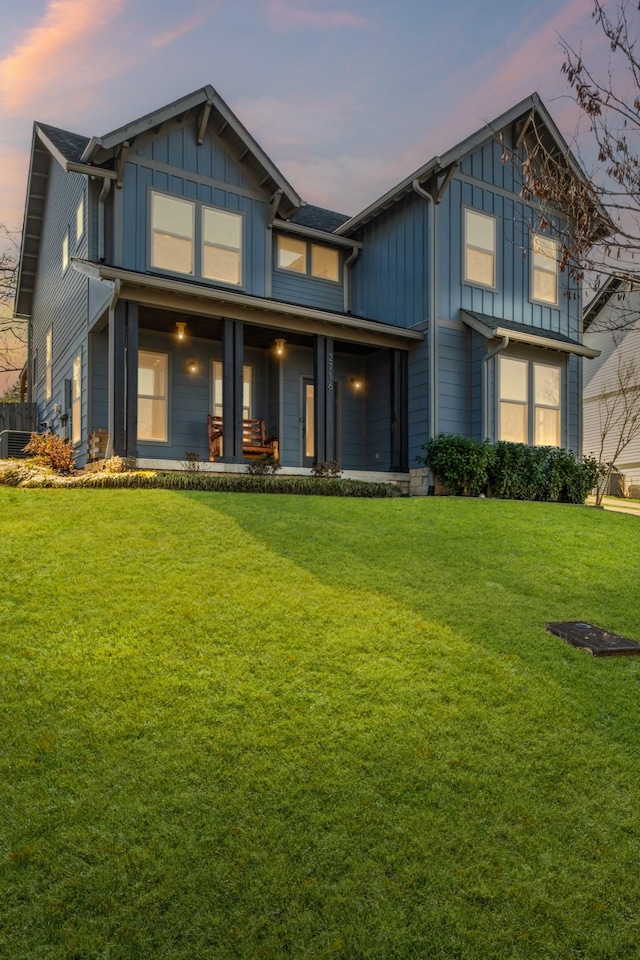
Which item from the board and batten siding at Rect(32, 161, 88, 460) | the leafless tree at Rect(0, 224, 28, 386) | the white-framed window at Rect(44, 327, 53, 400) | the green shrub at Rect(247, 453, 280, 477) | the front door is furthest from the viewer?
the leafless tree at Rect(0, 224, 28, 386)

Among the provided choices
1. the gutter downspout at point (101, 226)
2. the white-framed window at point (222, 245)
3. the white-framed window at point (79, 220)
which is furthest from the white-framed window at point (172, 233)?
the white-framed window at point (79, 220)

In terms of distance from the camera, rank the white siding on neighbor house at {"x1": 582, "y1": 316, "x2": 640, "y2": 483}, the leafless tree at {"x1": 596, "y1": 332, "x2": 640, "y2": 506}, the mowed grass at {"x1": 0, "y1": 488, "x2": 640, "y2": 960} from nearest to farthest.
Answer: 1. the mowed grass at {"x1": 0, "y1": 488, "x2": 640, "y2": 960}
2. the leafless tree at {"x1": 596, "y1": 332, "x2": 640, "y2": 506}
3. the white siding on neighbor house at {"x1": 582, "y1": 316, "x2": 640, "y2": 483}

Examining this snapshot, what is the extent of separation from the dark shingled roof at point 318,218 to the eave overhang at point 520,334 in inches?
185

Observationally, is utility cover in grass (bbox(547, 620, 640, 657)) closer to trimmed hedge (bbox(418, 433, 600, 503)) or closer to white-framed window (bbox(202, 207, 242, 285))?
trimmed hedge (bbox(418, 433, 600, 503))

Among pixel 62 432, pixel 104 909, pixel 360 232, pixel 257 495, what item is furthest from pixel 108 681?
pixel 360 232

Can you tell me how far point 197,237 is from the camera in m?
14.2

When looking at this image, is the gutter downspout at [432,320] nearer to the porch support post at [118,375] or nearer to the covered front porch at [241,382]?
the covered front porch at [241,382]

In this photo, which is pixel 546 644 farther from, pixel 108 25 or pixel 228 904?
pixel 108 25

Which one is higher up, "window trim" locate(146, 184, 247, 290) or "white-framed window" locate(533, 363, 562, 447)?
"window trim" locate(146, 184, 247, 290)

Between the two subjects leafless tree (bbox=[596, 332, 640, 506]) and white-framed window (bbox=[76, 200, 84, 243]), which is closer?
white-framed window (bbox=[76, 200, 84, 243])

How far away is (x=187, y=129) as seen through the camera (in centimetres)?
1424

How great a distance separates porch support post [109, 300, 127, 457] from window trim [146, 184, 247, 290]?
205 centimetres

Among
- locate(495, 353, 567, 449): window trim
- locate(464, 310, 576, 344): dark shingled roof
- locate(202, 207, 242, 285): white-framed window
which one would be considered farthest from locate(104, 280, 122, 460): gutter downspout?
locate(495, 353, 567, 449): window trim

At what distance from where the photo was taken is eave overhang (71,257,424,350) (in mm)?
11648
